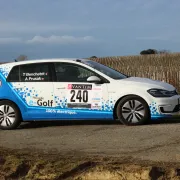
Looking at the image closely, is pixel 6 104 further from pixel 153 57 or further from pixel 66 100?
pixel 153 57

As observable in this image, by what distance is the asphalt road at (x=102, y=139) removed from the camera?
768 cm

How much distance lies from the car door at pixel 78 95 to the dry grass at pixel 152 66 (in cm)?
867

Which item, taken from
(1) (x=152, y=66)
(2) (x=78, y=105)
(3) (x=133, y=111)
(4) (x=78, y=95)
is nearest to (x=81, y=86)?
(4) (x=78, y=95)

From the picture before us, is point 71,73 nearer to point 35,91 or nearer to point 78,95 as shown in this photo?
point 78,95

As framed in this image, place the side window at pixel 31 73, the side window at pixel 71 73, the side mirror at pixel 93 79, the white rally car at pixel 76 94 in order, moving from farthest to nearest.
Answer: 1. the side window at pixel 31 73
2. the side window at pixel 71 73
3. the side mirror at pixel 93 79
4. the white rally car at pixel 76 94

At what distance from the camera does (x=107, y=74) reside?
10.9m

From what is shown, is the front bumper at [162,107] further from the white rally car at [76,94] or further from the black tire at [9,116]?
the black tire at [9,116]

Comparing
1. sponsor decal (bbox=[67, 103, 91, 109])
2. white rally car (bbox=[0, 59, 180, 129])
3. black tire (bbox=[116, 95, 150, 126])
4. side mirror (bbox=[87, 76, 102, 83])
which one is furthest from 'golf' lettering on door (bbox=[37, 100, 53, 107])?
black tire (bbox=[116, 95, 150, 126])

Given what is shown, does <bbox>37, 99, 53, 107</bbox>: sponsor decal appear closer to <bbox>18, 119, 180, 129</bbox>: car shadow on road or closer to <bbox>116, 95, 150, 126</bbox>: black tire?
<bbox>18, 119, 180, 129</bbox>: car shadow on road

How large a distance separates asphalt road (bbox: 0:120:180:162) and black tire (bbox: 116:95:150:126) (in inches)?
7.5

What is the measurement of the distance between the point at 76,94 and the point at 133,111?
1374 mm

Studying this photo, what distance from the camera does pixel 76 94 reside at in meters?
10.6

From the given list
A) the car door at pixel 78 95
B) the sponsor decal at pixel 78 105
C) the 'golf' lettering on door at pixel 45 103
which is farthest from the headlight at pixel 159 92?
the 'golf' lettering on door at pixel 45 103

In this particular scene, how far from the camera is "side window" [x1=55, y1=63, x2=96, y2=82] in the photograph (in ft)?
35.1
